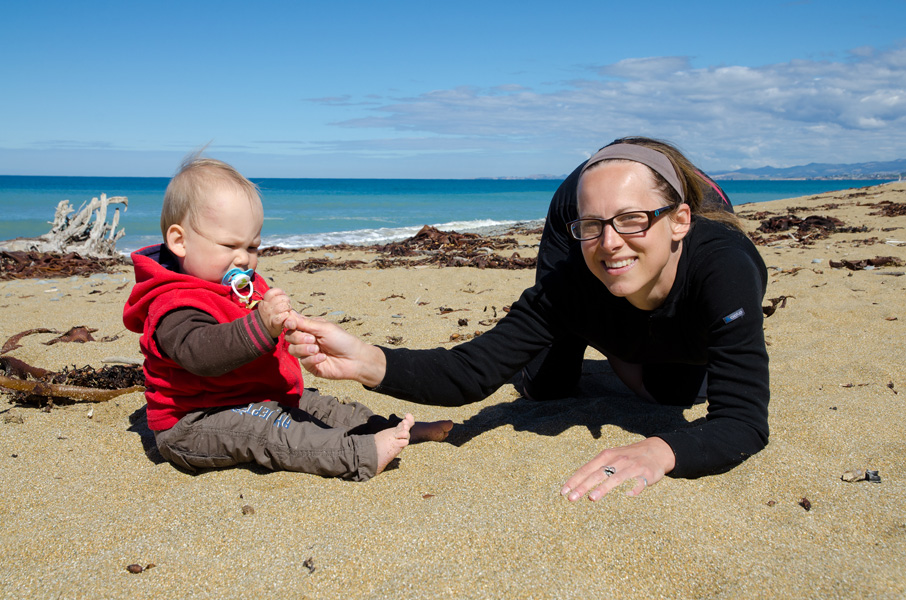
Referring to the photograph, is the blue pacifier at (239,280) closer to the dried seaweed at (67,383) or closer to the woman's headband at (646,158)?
the dried seaweed at (67,383)

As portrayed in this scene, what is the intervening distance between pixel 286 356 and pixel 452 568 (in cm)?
146

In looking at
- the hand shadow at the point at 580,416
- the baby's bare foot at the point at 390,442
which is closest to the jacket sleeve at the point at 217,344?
the baby's bare foot at the point at 390,442

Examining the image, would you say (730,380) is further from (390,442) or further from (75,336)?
(75,336)

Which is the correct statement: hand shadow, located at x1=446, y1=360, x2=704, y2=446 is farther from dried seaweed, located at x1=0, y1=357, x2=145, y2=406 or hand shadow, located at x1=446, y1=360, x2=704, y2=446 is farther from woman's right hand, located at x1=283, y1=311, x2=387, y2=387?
dried seaweed, located at x1=0, y1=357, x2=145, y2=406

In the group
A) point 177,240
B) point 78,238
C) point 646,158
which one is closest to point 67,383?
point 177,240

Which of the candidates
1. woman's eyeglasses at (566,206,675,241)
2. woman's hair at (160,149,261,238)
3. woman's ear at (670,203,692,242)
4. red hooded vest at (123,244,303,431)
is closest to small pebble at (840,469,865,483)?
woman's ear at (670,203,692,242)

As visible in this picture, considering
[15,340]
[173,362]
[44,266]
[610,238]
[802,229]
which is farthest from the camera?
[802,229]

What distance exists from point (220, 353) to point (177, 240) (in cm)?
68

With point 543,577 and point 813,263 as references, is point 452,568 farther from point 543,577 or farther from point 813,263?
point 813,263

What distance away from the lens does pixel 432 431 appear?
2805 mm

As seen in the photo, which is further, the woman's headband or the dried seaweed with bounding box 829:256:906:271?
the dried seaweed with bounding box 829:256:906:271

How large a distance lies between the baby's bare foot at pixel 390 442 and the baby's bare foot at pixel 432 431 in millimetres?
346

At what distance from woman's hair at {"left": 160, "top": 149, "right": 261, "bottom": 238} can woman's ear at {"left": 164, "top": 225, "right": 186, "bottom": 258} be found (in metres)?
0.03

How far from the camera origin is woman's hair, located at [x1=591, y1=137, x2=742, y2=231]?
2296mm
